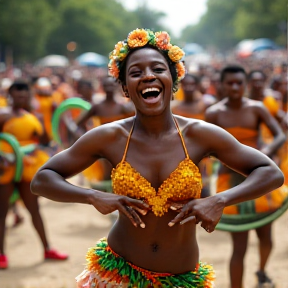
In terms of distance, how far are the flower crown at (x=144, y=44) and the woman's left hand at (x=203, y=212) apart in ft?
2.80

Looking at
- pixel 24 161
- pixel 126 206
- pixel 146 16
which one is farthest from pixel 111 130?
pixel 146 16

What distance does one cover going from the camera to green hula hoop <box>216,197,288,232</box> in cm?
470

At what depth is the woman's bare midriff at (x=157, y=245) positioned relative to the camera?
2.84 m

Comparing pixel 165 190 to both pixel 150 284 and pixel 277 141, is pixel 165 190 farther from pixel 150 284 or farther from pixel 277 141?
pixel 277 141

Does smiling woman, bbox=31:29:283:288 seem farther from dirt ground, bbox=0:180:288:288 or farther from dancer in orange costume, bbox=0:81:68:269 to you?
dancer in orange costume, bbox=0:81:68:269

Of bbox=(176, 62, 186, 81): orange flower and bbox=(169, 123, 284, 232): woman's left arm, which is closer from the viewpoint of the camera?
bbox=(169, 123, 284, 232): woman's left arm

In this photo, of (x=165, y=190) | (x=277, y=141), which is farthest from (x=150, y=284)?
(x=277, y=141)

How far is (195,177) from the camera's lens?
2783 millimetres

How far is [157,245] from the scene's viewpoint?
2.86m

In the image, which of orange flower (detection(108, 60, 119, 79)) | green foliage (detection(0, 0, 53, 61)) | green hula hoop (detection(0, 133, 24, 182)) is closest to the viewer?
orange flower (detection(108, 60, 119, 79))

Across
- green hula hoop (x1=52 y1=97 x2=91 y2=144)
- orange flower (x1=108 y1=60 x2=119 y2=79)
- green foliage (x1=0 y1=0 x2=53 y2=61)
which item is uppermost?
green foliage (x1=0 y1=0 x2=53 y2=61)

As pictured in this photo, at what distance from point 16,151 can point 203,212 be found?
12.6 ft

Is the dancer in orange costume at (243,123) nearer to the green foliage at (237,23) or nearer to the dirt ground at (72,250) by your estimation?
the dirt ground at (72,250)

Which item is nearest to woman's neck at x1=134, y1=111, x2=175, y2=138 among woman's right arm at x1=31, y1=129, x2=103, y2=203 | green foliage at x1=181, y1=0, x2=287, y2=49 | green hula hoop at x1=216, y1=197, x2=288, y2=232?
woman's right arm at x1=31, y1=129, x2=103, y2=203
